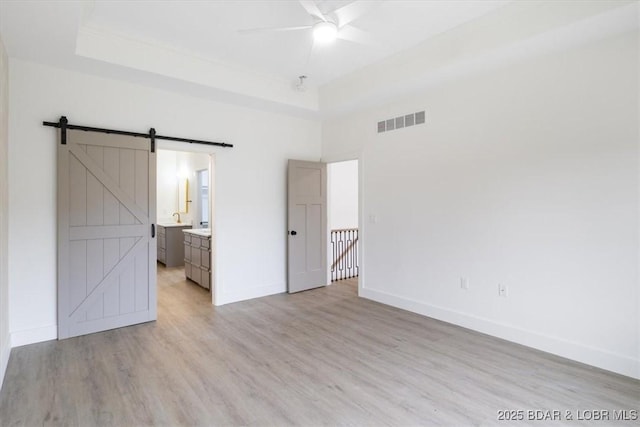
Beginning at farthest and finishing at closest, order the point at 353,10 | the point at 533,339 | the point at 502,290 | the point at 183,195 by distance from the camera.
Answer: the point at 183,195, the point at 502,290, the point at 533,339, the point at 353,10

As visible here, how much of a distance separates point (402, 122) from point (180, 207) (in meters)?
6.17

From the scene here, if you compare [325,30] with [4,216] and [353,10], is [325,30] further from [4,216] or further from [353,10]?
[4,216]

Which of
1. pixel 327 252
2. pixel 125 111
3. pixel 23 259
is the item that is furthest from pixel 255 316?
pixel 125 111

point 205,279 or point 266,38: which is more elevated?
point 266,38

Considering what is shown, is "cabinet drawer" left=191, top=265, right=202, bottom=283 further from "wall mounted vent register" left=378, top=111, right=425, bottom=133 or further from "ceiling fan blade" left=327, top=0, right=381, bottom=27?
"ceiling fan blade" left=327, top=0, right=381, bottom=27

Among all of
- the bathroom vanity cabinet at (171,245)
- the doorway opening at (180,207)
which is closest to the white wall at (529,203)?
the doorway opening at (180,207)

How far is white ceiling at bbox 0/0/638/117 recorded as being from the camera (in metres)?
2.64

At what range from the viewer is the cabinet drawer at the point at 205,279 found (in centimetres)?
517

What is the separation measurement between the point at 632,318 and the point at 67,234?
5171mm

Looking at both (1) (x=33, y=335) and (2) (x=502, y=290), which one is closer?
(1) (x=33, y=335)

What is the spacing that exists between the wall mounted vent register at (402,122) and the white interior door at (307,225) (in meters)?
1.29

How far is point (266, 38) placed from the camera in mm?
3461

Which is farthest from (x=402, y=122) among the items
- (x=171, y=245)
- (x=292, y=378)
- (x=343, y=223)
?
(x=171, y=245)

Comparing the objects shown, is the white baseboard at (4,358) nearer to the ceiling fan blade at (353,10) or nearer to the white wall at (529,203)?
the ceiling fan blade at (353,10)
